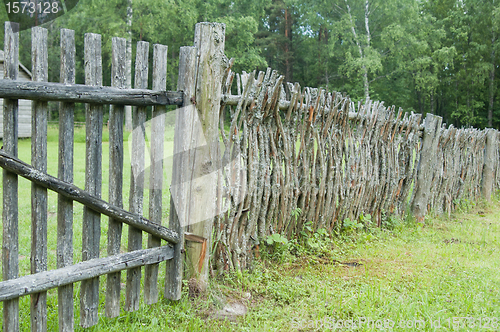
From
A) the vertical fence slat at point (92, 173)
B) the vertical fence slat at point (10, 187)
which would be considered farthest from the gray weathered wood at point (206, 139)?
the vertical fence slat at point (10, 187)

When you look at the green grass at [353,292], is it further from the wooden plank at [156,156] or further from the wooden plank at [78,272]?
the wooden plank at [78,272]

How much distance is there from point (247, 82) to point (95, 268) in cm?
187

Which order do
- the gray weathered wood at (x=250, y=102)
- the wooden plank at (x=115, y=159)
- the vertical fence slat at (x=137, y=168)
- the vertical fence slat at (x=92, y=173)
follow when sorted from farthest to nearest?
1. the gray weathered wood at (x=250, y=102)
2. the vertical fence slat at (x=137, y=168)
3. the wooden plank at (x=115, y=159)
4. the vertical fence slat at (x=92, y=173)

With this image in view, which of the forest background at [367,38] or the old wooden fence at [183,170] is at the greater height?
the forest background at [367,38]

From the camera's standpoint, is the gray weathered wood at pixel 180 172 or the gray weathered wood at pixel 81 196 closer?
the gray weathered wood at pixel 81 196

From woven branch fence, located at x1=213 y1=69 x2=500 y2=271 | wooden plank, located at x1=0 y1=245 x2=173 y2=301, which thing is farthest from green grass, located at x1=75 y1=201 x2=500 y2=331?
wooden plank, located at x1=0 y1=245 x2=173 y2=301

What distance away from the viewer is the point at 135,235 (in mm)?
2787

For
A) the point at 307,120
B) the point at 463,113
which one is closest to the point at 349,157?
the point at 307,120

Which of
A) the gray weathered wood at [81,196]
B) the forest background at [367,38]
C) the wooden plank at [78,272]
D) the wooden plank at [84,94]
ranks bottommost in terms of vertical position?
the wooden plank at [78,272]

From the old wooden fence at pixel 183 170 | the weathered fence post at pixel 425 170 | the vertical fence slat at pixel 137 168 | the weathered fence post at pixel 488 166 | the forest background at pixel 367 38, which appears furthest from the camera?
the forest background at pixel 367 38

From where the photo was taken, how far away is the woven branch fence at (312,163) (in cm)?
343

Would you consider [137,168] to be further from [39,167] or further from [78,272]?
[78,272]

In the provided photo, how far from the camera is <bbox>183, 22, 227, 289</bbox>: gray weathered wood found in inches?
116

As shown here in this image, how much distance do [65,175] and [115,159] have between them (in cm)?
34
